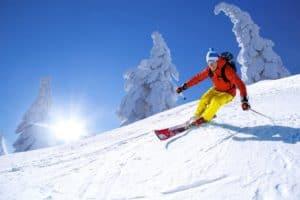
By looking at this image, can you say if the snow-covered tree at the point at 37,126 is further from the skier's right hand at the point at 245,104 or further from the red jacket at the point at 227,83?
the skier's right hand at the point at 245,104

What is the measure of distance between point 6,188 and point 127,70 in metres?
30.7

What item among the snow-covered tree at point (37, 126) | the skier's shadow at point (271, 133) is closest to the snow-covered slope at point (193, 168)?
the skier's shadow at point (271, 133)

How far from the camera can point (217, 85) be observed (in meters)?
7.89

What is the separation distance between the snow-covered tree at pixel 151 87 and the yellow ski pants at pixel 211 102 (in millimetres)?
25554

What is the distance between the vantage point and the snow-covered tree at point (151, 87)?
34.2 m

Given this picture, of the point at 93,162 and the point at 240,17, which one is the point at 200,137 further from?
the point at 240,17

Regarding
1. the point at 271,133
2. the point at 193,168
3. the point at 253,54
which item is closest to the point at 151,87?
the point at 253,54

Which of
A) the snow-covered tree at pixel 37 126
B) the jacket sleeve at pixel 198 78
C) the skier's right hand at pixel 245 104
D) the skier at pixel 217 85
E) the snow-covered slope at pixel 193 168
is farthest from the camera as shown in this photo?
the snow-covered tree at pixel 37 126

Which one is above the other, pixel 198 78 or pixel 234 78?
pixel 198 78

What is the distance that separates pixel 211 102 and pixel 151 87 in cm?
2747

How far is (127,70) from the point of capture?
3622 cm

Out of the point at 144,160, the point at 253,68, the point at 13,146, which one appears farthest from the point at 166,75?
the point at 144,160

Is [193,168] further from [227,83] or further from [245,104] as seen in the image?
[227,83]

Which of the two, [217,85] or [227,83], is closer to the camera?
[227,83]
